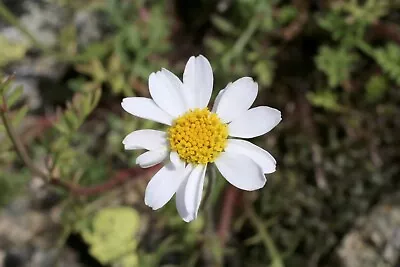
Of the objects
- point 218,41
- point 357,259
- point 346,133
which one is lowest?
point 357,259

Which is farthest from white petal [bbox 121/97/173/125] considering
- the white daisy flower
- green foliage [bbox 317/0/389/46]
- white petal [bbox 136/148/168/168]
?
green foliage [bbox 317/0/389/46]

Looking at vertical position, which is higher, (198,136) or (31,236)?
(198,136)

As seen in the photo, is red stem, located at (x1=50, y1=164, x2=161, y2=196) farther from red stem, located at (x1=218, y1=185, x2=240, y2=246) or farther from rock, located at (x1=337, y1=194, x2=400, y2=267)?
rock, located at (x1=337, y1=194, x2=400, y2=267)

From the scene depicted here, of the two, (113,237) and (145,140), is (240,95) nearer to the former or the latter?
(145,140)

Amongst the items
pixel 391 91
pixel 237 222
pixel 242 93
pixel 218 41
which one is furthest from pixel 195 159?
pixel 391 91

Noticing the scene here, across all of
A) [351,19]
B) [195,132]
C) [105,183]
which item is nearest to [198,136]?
[195,132]

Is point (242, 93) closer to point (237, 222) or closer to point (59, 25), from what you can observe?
point (237, 222)

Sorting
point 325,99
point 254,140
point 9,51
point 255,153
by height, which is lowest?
point 254,140

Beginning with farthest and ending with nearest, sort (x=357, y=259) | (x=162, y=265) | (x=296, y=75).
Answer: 1. (x=296, y=75)
2. (x=162, y=265)
3. (x=357, y=259)
